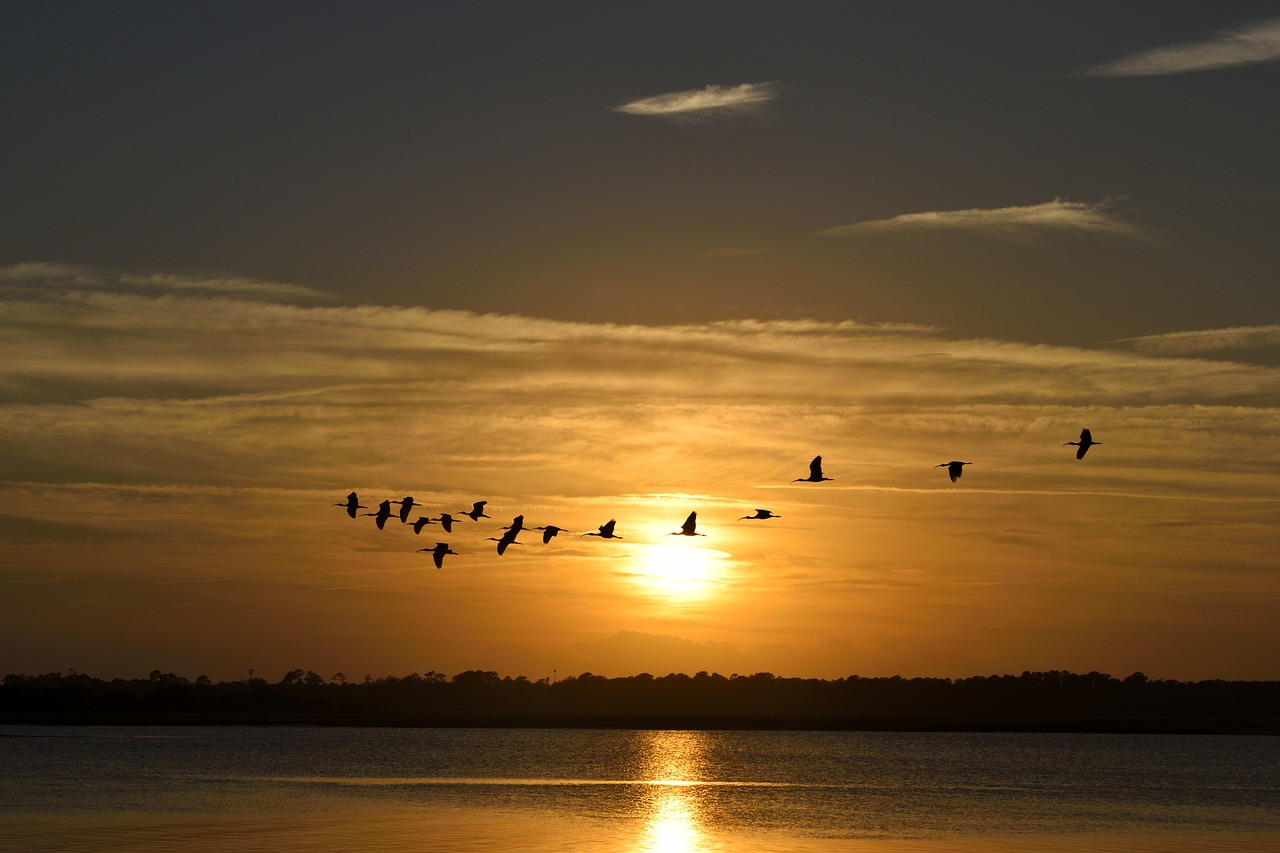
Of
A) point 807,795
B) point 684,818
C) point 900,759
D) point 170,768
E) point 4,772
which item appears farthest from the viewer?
point 900,759

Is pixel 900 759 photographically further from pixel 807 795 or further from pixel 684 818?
pixel 684 818

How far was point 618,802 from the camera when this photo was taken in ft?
292

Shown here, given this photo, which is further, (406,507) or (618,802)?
(618,802)

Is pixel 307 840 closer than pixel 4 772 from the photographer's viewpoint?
Yes

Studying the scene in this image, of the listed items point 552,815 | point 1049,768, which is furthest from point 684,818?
point 1049,768

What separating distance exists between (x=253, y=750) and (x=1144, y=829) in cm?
11446

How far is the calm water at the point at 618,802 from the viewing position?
209 ft

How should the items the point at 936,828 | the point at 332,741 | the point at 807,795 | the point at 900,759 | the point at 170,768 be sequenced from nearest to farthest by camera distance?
the point at 936,828
the point at 807,795
the point at 170,768
the point at 900,759
the point at 332,741

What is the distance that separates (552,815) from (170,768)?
5278 cm

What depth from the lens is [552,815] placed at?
256ft

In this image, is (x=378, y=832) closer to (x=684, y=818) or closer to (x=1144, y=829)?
(x=684, y=818)

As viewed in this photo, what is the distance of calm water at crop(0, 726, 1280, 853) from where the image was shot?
6372 cm

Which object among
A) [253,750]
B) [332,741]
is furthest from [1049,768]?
[332,741]

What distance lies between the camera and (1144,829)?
236 ft
